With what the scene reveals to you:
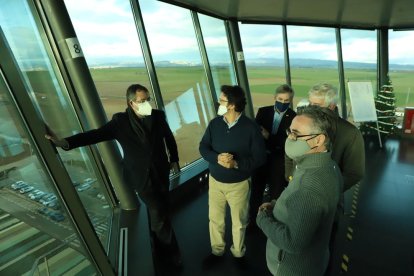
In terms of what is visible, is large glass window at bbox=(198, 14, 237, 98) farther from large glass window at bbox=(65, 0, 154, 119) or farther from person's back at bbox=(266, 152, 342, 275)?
person's back at bbox=(266, 152, 342, 275)

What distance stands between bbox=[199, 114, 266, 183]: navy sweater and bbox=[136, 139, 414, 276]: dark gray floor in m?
1.01

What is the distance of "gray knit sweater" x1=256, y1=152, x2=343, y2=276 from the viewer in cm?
128

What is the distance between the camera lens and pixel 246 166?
7.96 feet

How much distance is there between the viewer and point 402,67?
26.0ft

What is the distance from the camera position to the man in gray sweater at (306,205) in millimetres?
1280

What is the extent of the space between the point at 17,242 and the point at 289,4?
486 centimetres

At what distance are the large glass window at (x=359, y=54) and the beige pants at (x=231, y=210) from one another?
6312 millimetres

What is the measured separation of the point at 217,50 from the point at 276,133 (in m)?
3.38

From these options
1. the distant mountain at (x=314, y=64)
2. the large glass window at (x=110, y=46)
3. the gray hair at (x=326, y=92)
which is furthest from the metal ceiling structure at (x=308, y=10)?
the gray hair at (x=326, y=92)

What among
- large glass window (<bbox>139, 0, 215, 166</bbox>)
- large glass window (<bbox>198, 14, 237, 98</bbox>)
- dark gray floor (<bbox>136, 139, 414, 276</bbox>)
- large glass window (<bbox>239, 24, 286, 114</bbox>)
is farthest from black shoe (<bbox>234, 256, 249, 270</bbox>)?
large glass window (<bbox>239, 24, 286, 114</bbox>)

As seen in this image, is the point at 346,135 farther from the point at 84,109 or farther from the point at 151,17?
the point at 151,17

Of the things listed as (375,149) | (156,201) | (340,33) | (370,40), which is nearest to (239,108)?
(156,201)

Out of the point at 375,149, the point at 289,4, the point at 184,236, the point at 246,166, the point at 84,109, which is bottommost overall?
the point at 375,149

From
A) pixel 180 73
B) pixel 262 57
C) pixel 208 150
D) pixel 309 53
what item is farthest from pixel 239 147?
pixel 309 53
